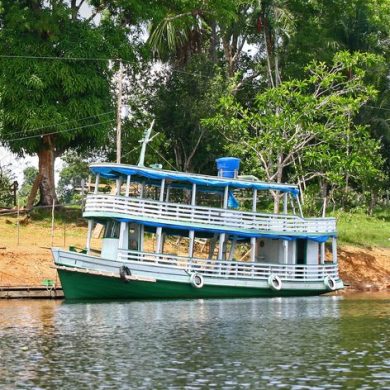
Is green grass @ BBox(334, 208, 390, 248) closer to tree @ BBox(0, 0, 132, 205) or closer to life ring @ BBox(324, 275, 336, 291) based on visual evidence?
life ring @ BBox(324, 275, 336, 291)

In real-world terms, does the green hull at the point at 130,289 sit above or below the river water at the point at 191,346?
above

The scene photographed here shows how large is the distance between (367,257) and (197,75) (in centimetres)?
1506

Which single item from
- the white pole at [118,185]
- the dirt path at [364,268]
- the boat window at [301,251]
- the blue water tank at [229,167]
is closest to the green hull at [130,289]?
the boat window at [301,251]

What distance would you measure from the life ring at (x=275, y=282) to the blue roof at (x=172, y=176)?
3.53 meters

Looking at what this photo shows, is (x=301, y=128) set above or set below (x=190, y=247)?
above

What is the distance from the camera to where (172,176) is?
39.0m

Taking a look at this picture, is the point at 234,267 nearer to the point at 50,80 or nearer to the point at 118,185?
the point at 118,185

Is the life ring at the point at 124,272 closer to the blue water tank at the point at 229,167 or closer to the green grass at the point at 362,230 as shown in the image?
Answer: the blue water tank at the point at 229,167

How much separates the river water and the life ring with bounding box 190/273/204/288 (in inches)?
88.3

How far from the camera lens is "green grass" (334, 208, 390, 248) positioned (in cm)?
5291

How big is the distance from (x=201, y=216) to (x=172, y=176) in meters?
1.96

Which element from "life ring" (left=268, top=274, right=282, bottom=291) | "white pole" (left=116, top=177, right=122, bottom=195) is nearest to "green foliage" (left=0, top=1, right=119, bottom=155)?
"white pole" (left=116, top=177, right=122, bottom=195)

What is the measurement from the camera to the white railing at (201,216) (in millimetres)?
38219

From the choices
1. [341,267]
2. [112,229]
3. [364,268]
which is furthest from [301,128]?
[112,229]
